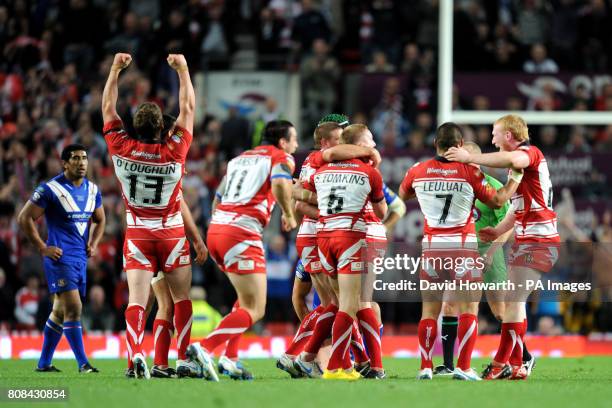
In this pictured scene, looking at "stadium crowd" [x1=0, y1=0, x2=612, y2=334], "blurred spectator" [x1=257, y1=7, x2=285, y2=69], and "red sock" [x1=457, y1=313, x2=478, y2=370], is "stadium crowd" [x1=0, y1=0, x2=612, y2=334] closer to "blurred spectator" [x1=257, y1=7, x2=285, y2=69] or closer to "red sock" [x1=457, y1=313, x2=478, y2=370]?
"blurred spectator" [x1=257, y1=7, x2=285, y2=69]

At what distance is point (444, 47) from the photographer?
55.9 ft

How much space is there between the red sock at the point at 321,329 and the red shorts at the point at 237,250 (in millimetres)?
1022

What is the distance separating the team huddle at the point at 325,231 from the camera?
10.8 meters

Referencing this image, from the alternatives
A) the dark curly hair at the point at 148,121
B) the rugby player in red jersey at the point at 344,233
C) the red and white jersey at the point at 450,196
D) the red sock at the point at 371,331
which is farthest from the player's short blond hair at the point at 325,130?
the red sock at the point at 371,331

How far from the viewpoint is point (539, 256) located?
11.4 metres

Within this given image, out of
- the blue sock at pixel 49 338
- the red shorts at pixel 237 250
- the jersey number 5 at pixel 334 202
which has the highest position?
the jersey number 5 at pixel 334 202

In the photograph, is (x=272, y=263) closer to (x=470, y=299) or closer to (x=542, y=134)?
(x=542, y=134)

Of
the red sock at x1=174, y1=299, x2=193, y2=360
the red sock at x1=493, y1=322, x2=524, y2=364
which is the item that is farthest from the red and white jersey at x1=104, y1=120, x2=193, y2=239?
the red sock at x1=493, y1=322, x2=524, y2=364

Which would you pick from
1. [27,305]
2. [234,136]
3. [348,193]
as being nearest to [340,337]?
[348,193]

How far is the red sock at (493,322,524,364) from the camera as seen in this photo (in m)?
11.3

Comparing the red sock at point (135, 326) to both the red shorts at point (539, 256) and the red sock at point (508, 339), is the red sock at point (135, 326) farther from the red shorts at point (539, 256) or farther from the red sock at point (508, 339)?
the red shorts at point (539, 256)

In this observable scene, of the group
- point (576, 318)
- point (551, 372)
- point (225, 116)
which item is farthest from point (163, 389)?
point (225, 116)

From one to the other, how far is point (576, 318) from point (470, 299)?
28.4 ft

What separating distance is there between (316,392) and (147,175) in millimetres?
2814
